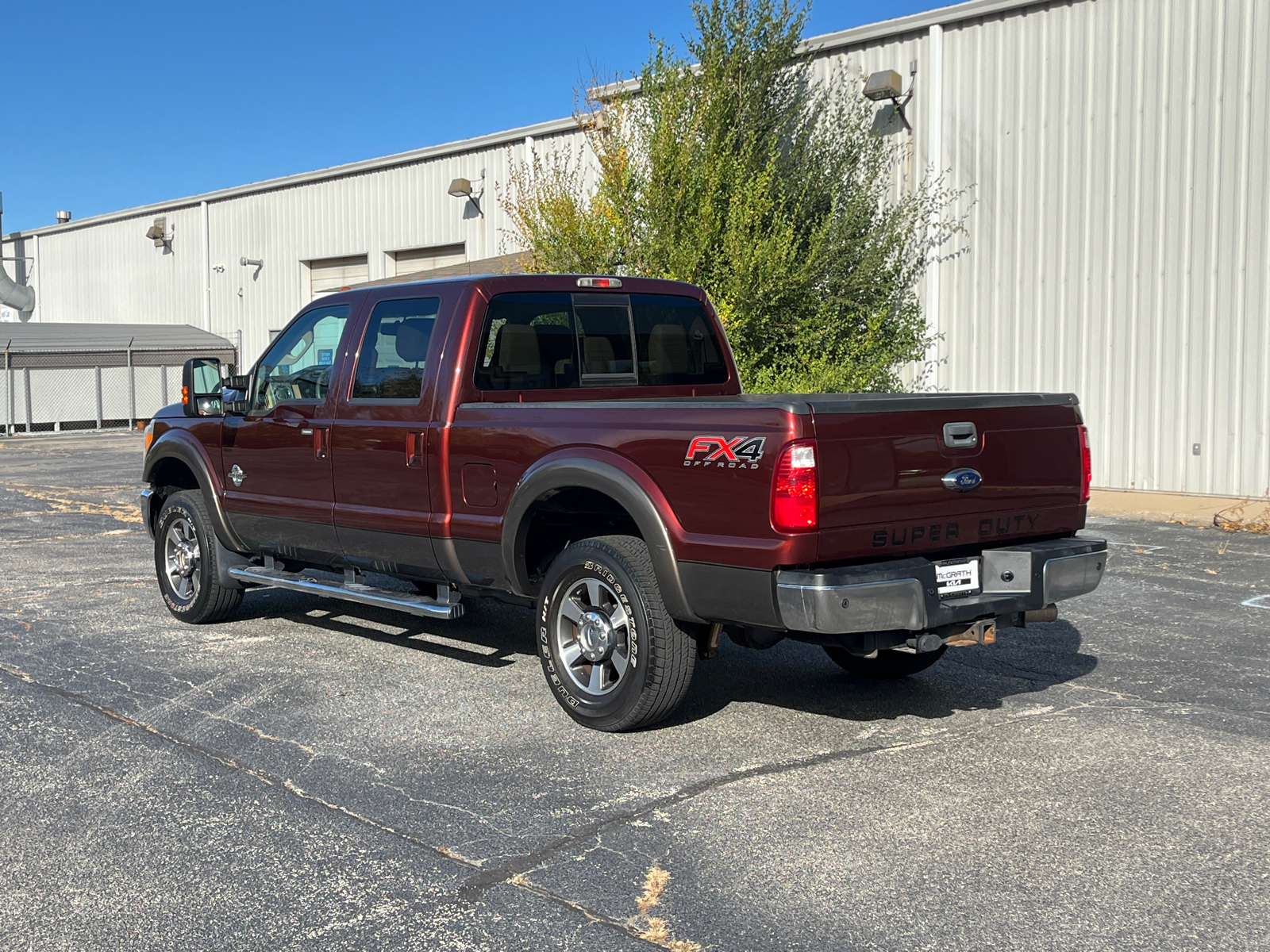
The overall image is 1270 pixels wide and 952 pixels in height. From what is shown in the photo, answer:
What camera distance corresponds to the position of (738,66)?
16.6 metres

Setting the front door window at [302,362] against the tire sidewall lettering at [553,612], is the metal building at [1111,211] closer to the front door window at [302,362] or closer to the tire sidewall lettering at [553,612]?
the front door window at [302,362]

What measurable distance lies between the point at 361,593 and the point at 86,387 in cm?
2841

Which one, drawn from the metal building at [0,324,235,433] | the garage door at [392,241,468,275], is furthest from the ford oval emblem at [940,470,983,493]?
the metal building at [0,324,235,433]

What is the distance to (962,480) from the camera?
16.9 ft

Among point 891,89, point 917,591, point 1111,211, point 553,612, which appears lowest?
point 553,612

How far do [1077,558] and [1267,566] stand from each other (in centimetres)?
571

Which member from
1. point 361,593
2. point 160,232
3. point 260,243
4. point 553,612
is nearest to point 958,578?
point 553,612

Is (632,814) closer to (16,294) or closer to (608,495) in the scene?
(608,495)

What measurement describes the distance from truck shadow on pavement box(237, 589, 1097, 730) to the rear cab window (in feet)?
5.25

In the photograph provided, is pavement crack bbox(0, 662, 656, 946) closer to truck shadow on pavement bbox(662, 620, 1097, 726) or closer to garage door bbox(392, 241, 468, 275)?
truck shadow on pavement bbox(662, 620, 1097, 726)

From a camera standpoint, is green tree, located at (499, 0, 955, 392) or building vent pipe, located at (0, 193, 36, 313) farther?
building vent pipe, located at (0, 193, 36, 313)

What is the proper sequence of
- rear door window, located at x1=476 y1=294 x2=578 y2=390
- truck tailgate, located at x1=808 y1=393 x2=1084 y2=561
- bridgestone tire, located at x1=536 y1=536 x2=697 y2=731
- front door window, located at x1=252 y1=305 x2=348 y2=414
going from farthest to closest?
front door window, located at x1=252 y1=305 x2=348 y2=414, rear door window, located at x1=476 y1=294 x2=578 y2=390, bridgestone tire, located at x1=536 y1=536 x2=697 y2=731, truck tailgate, located at x1=808 y1=393 x2=1084 y2=561

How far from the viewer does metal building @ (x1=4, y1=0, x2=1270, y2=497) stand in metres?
14.2

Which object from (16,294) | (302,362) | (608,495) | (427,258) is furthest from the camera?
(16,294)
